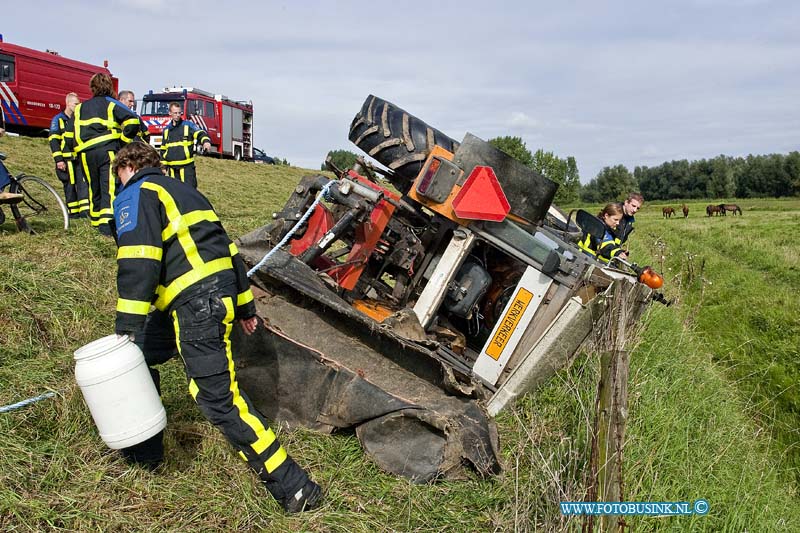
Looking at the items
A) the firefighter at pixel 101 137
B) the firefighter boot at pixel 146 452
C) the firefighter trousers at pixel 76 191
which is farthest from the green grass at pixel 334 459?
the firefighter at pixel 101 137

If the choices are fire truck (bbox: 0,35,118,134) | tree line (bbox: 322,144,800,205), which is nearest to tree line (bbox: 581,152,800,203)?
tree line (bbox: 322,144,800,205)

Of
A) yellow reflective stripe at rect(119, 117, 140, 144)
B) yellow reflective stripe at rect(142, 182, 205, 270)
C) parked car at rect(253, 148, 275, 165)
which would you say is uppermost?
yellow reflective stripe at rect(142, 182, 205, 270)

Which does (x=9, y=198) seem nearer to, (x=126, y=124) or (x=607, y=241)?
(x=126, y=124)

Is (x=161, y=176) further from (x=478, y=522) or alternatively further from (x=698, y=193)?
(x=698, y=193)

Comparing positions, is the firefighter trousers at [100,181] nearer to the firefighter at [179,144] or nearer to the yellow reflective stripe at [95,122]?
the yellow reflective stripe at [95,122]

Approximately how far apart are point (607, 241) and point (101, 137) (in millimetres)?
4793

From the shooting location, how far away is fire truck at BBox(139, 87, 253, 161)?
18672 mm

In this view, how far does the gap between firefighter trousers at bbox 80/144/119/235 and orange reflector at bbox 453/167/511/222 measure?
3236 mm

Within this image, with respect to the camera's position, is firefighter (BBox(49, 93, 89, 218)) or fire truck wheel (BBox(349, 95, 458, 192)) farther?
firefighter (BBox(49, 93, 89, 218))

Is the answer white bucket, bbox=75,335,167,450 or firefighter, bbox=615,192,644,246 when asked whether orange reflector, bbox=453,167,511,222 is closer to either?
white bucket, bbox=75,335,167,450

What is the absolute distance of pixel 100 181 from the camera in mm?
5352

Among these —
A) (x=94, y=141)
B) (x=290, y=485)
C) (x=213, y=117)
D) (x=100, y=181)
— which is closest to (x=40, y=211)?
(x=100, y=181)

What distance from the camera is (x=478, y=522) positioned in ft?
9.16

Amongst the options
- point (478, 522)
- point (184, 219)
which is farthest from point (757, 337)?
point (184, 219)
